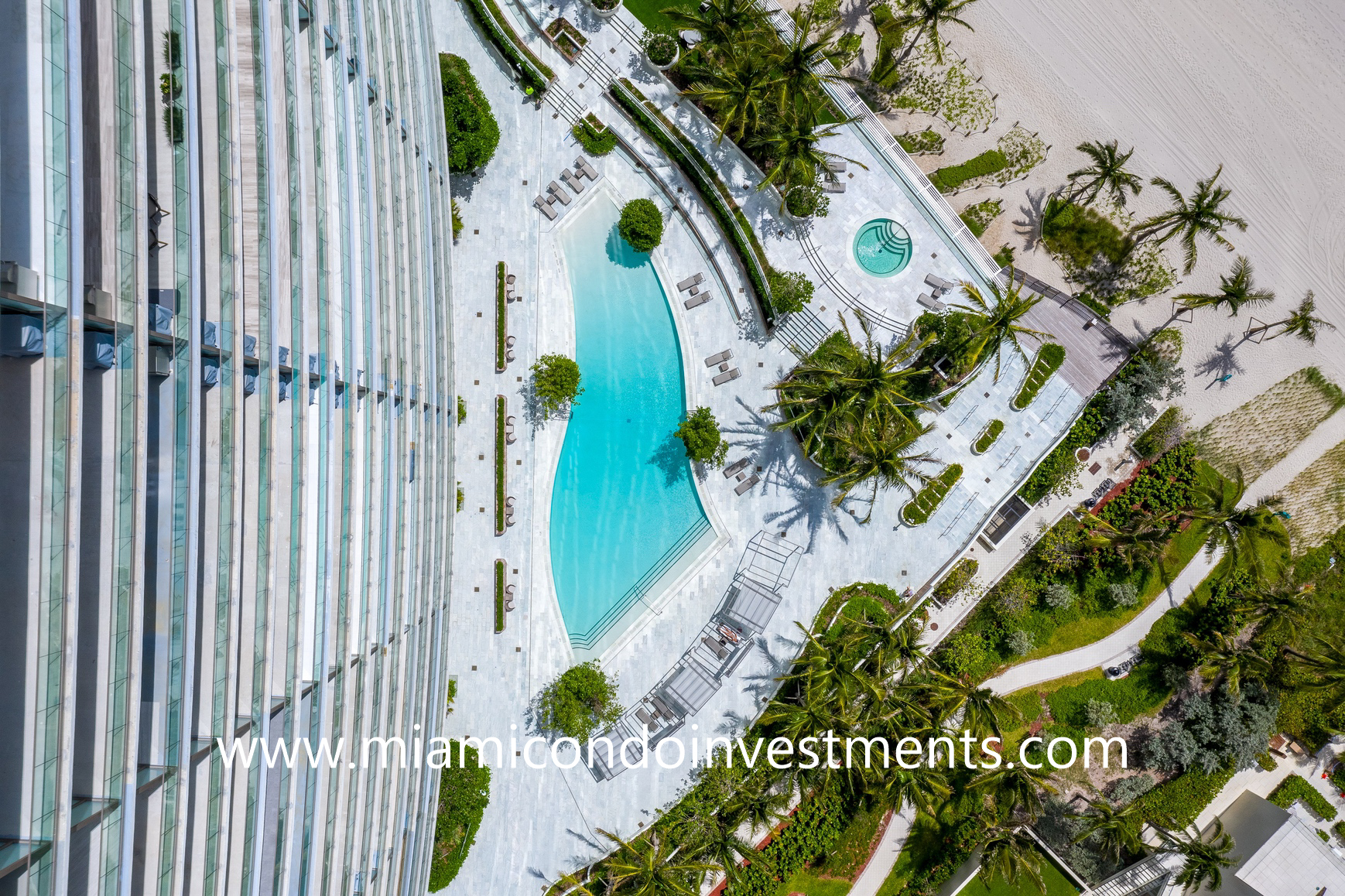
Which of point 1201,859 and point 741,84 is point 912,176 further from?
point 1201,859

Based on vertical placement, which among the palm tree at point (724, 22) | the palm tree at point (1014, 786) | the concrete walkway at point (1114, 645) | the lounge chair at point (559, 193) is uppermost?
the palm tree at point (724, 22)

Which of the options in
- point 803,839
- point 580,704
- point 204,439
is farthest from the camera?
point 803,839

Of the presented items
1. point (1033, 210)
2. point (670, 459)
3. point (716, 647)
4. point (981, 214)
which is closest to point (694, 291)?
point (670, 459)

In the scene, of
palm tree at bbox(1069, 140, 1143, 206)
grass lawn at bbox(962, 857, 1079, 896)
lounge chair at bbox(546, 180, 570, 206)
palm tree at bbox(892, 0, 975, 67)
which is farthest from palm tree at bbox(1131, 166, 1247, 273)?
grass lawn at bbox(962, 857, 1079, 896)

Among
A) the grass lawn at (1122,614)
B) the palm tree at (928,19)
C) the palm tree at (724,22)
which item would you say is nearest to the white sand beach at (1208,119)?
the palm tree at (928,19)

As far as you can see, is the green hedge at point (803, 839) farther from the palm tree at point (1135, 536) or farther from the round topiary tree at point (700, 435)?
the palm tree at point (1135, 536)

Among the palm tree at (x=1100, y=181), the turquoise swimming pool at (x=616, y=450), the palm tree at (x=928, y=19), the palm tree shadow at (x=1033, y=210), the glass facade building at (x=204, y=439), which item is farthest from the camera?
the palm tree shadow at (x=1033, y=210)

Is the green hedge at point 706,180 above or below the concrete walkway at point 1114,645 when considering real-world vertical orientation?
above

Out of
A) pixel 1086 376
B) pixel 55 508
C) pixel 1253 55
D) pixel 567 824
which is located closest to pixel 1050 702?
pixel 1086 376
